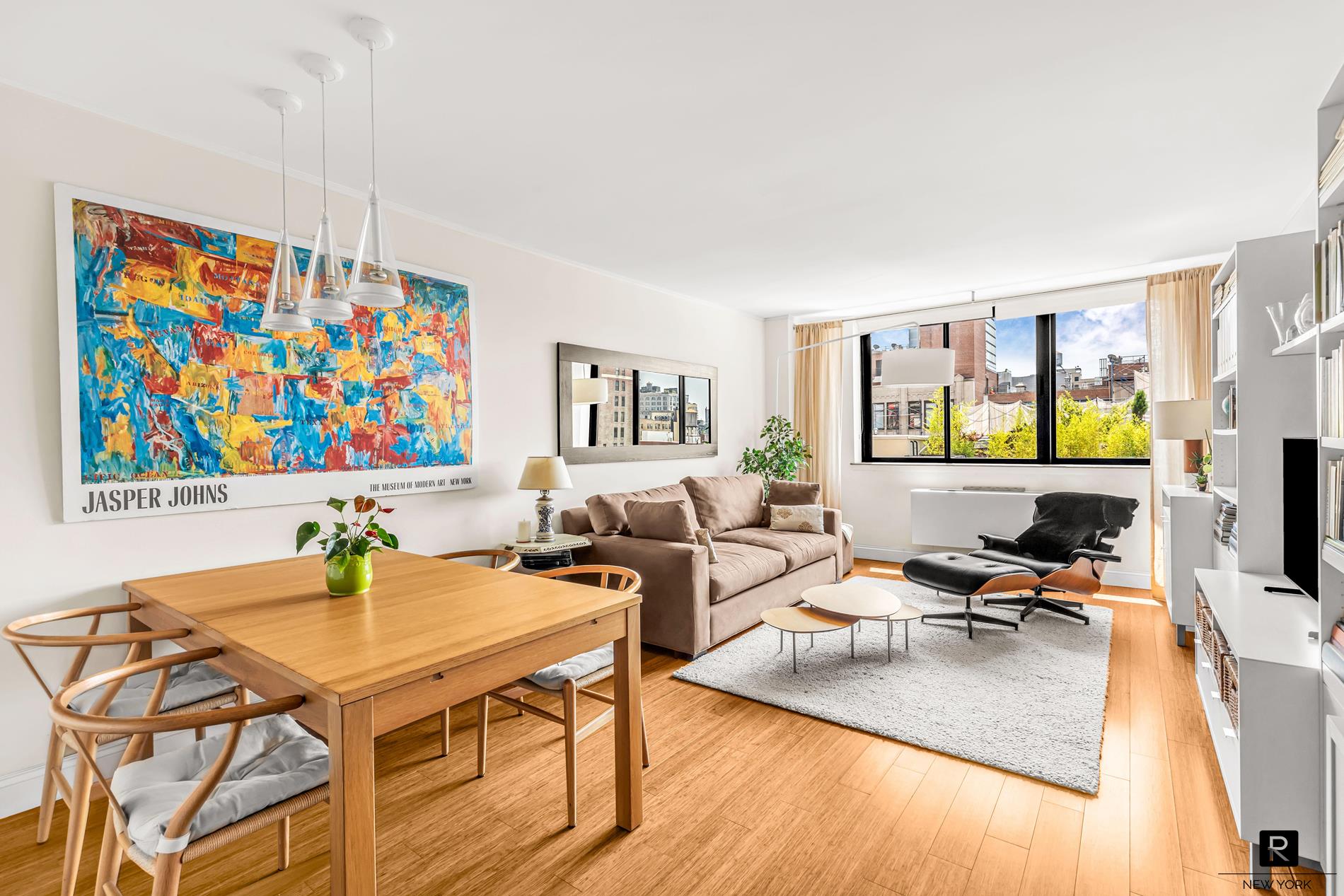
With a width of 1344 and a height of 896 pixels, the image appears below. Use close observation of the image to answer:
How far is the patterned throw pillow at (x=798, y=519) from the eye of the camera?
5309mm

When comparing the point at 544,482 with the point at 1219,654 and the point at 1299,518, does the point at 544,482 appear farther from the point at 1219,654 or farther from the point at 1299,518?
the point at 1299,518

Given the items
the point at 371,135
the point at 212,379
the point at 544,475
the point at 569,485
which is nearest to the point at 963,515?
the point at 569,485

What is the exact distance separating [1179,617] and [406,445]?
449cm

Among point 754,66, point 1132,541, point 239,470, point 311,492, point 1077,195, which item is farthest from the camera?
point 1132,541

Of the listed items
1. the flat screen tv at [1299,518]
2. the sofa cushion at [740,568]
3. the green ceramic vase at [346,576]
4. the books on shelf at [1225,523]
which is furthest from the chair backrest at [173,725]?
the books on shelf at [1225,523]

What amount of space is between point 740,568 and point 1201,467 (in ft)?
9.80

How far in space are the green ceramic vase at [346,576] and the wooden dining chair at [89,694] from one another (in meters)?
0.40

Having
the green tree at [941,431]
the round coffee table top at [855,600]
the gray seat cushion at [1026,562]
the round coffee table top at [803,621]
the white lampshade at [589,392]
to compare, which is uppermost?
the white lampshade at [589,392]

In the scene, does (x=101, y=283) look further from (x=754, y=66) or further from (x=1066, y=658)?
(x=1066, y=658)

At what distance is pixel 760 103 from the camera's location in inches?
97.4

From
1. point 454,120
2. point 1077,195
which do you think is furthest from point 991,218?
point 454,120

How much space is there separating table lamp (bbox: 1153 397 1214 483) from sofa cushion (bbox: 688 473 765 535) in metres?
2.94

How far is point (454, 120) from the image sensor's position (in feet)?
8.46

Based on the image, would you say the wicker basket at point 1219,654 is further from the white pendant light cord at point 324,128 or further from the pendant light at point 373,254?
the white pendant light cord at point 324,128
